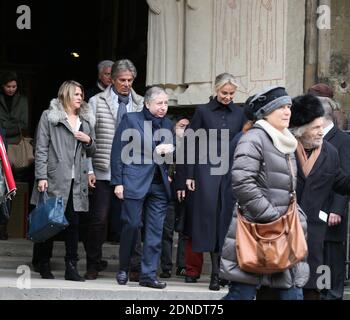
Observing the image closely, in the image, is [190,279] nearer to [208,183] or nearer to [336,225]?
[208,183]

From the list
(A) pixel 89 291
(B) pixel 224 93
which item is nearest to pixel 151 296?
(A) pixel 89 291

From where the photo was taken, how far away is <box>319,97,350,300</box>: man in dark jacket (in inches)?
431

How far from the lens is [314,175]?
33.1 feet

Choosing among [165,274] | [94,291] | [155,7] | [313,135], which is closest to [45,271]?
[94,291]

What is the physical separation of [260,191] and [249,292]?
715 mm

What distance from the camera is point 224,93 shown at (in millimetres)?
11703

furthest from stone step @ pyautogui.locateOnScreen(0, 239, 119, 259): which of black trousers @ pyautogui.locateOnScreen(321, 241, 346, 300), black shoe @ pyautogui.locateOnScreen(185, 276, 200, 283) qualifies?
black trousers @ pyautogui.locateOnScreen(321, 241, 346, 300)

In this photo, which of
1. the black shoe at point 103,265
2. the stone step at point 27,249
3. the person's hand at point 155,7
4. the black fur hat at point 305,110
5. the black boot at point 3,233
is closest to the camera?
the black fur hat at point 305,110

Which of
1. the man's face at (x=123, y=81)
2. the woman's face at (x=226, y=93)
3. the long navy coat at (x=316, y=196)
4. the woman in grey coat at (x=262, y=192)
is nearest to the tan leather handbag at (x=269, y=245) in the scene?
the woman in grey coat at (x=262, y=192)

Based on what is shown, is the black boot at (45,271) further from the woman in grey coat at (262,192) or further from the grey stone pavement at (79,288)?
the woman in grey coat at (262,192)

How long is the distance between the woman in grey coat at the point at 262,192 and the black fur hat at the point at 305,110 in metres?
0.73

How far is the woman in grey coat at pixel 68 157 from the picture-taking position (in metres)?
11.5

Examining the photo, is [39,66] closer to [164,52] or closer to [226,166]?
[164,52]

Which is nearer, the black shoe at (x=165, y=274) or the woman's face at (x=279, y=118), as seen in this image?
the woman's face at (x=279, y=118)
